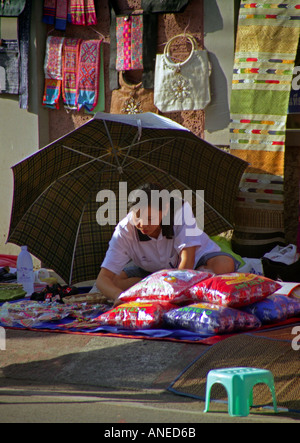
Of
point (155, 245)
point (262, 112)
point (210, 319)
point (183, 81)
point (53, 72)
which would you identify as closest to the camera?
point (210, 319)

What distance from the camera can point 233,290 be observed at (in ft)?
14.8

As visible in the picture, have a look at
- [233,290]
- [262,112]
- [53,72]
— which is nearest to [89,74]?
[53,72]

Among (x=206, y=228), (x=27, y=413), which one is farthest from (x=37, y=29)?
(x=27, y=413)

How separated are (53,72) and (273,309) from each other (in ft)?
15.1

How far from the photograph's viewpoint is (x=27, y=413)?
128 inches

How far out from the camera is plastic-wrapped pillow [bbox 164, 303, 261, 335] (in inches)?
172

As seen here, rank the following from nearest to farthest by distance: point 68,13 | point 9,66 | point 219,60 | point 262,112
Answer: point 262,112 < point 219,60 < point 68,13 < point 9,66

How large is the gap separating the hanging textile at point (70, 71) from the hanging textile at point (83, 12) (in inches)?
8.6

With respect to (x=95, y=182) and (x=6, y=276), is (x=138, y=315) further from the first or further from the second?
(x=6, y=276)

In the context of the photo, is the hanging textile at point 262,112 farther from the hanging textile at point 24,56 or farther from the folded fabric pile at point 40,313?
the hanging textile at point 24,56

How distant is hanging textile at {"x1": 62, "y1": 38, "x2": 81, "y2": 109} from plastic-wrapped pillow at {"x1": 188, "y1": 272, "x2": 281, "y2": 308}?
3.99 m

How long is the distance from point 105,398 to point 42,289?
112 inches

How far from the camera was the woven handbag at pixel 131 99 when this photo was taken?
24.9 feet

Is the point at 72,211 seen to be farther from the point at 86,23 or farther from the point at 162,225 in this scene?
the point at 86,23
